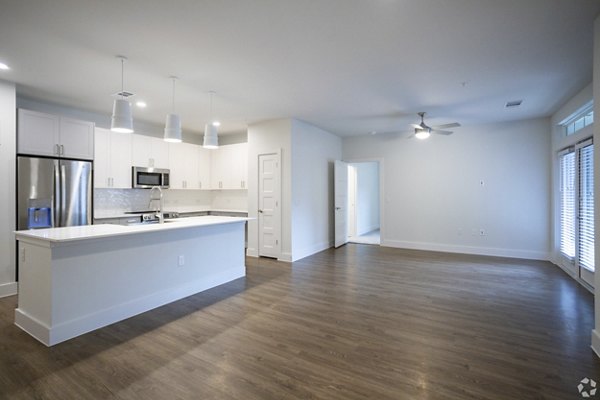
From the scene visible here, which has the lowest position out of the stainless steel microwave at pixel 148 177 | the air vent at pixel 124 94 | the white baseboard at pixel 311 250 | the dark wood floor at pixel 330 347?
the dark wood floor at pixel 330 347

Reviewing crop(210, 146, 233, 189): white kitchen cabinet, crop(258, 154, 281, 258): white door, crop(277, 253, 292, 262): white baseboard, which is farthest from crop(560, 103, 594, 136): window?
crop(210, 146, 233, 189): white kitchen cabinet

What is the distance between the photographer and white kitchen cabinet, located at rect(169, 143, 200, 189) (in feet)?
21.1

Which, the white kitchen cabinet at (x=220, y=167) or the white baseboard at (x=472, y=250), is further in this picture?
the white kitchen cabinet at (x=220, y=167)

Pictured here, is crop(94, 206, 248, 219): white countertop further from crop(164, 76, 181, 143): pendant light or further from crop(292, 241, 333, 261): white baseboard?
crop(164, 76, 181, 143): pendant light

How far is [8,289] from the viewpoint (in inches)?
152

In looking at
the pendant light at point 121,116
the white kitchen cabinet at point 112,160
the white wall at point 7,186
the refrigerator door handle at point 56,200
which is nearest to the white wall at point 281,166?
the white kitchen cabinet at point 112,160

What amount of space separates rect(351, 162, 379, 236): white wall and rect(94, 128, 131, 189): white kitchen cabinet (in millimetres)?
5862

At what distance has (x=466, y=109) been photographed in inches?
201

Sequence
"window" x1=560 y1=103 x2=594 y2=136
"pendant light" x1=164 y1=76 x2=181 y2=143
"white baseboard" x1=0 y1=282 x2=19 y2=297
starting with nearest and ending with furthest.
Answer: "pendant light" x1=164 y1=76 x2=181 y2=143 < "white baseboard" x1=0 y1=282 x2=19 y2=297 < "window" x1=560 y1=103 x2=594 y2=136

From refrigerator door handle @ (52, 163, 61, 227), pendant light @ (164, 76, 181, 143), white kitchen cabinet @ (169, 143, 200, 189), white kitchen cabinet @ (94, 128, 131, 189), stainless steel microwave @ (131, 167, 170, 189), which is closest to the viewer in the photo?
pendant light @ (164, 76, 181, 143)

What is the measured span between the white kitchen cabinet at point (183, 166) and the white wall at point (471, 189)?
166 inches

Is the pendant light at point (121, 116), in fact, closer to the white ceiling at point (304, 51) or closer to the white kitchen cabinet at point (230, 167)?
the white ceiling at point (304, 51)

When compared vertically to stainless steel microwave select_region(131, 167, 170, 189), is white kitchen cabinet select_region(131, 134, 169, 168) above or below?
above

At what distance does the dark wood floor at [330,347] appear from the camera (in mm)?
1994
